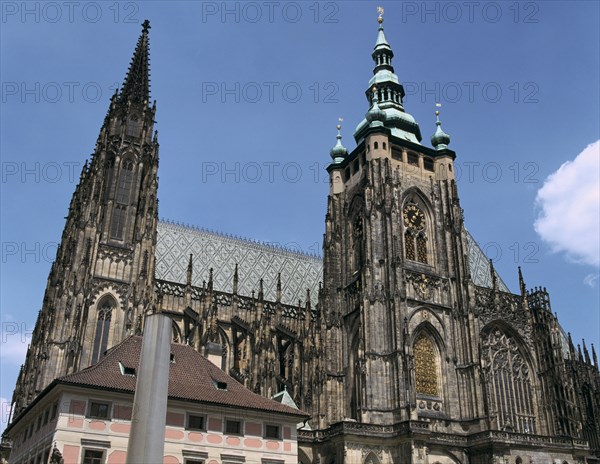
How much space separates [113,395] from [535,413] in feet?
103

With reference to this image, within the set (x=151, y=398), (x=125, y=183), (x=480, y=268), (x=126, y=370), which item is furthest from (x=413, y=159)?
(x=151, y=398)

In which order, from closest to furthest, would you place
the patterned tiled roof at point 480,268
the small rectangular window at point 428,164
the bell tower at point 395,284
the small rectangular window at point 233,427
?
the small rectangular window at point 233,427 < the bell tower at point 395,284 < the small rectangular window at point 428,164 < the patterned tiled roof at point 480,268

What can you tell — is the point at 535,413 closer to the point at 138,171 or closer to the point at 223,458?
the point at 223,458

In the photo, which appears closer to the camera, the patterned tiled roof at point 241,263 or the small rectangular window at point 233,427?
the small rectangular window at point 233,427

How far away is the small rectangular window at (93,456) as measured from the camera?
2360cm

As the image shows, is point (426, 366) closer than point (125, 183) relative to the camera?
Yes

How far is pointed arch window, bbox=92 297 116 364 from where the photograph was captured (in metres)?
38.0

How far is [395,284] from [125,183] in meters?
20.1

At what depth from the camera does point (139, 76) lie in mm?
51031

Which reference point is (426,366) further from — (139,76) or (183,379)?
(139,76)

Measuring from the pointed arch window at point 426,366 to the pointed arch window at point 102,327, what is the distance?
64.4 ft

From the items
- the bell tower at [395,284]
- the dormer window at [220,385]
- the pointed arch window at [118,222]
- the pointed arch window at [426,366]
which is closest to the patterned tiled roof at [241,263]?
the pointed arch window at [118,222]

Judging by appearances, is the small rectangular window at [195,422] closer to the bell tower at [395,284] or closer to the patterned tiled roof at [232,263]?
the bell tower at [395,284]

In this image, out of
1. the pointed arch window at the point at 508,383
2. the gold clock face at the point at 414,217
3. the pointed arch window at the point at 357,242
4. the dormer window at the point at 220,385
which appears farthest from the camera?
the gold clock face at the point at 414,217
